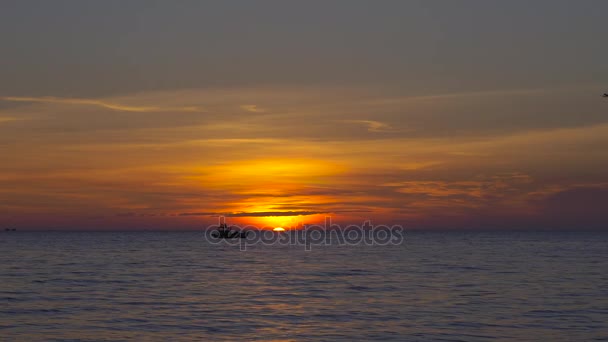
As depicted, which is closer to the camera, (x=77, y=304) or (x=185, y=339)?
(x=185, y=339)

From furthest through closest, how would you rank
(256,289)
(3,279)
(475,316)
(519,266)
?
(519,266)
(3,279)
(256,289)
(475,316)

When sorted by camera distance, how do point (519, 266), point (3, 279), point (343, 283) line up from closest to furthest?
1. point (343, 283)
2. point (3, 279)
3. point (519, 266)

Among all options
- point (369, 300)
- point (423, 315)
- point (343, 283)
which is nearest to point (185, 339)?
point (423, 315)

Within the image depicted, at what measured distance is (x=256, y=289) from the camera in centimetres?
5028

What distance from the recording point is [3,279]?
58.0 metres

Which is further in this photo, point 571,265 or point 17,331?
point 571,265

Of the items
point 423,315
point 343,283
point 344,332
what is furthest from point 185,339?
point 343,283

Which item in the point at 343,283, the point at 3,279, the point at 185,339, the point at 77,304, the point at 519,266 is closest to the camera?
the point at 185,339

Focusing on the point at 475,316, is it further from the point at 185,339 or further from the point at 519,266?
the point at 519,266

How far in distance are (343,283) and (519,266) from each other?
2700 centimetres

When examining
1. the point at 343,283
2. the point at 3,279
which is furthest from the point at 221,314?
the point at 3,279

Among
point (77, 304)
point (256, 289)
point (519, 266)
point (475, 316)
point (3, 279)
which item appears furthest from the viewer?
point (519, 266)

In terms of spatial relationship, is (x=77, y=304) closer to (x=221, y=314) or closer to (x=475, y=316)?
(x=221, y=314)

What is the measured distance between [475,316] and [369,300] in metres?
8.42
